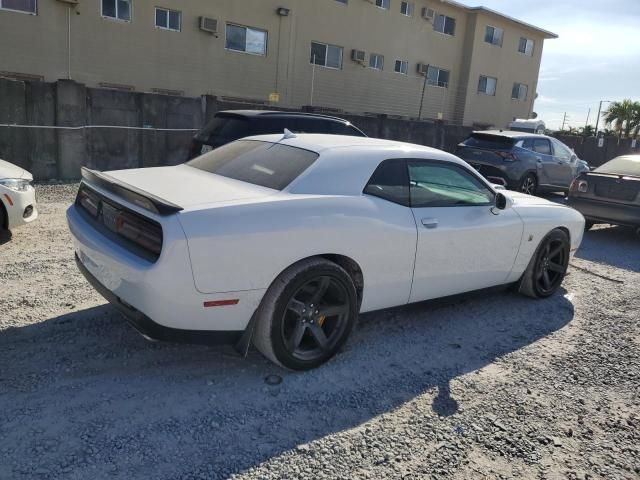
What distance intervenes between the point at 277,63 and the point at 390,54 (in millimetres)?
6196

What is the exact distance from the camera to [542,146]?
12.0 meters

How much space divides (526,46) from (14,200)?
30342mm

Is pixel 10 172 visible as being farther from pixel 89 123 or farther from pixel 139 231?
pixel 89 123

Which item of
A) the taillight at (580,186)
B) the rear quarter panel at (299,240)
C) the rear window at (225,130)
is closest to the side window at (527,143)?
the taillight at (580,186)

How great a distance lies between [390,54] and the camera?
23.6 metres

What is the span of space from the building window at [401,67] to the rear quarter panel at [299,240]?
21.9 m

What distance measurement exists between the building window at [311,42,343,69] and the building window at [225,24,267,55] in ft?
7.72

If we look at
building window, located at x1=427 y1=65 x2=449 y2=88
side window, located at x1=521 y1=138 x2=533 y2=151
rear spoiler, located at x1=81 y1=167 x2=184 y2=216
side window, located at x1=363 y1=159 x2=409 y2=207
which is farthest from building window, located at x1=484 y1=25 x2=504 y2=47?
rear spoiler, located at x1=81 y1=167 x2=184 y2=216

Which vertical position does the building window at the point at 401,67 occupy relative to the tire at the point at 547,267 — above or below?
above

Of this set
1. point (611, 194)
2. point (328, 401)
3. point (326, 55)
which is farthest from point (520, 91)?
point (328, 401)

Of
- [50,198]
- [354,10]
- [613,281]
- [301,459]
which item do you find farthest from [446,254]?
[354,10]

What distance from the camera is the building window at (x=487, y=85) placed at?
1099 inches

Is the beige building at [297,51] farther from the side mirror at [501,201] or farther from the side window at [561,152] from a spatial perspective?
the side mirror at [501,201]

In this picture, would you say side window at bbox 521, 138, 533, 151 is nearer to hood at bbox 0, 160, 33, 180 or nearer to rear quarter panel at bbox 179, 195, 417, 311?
rear quarter panel at bbox 179, 195, 417, 311
